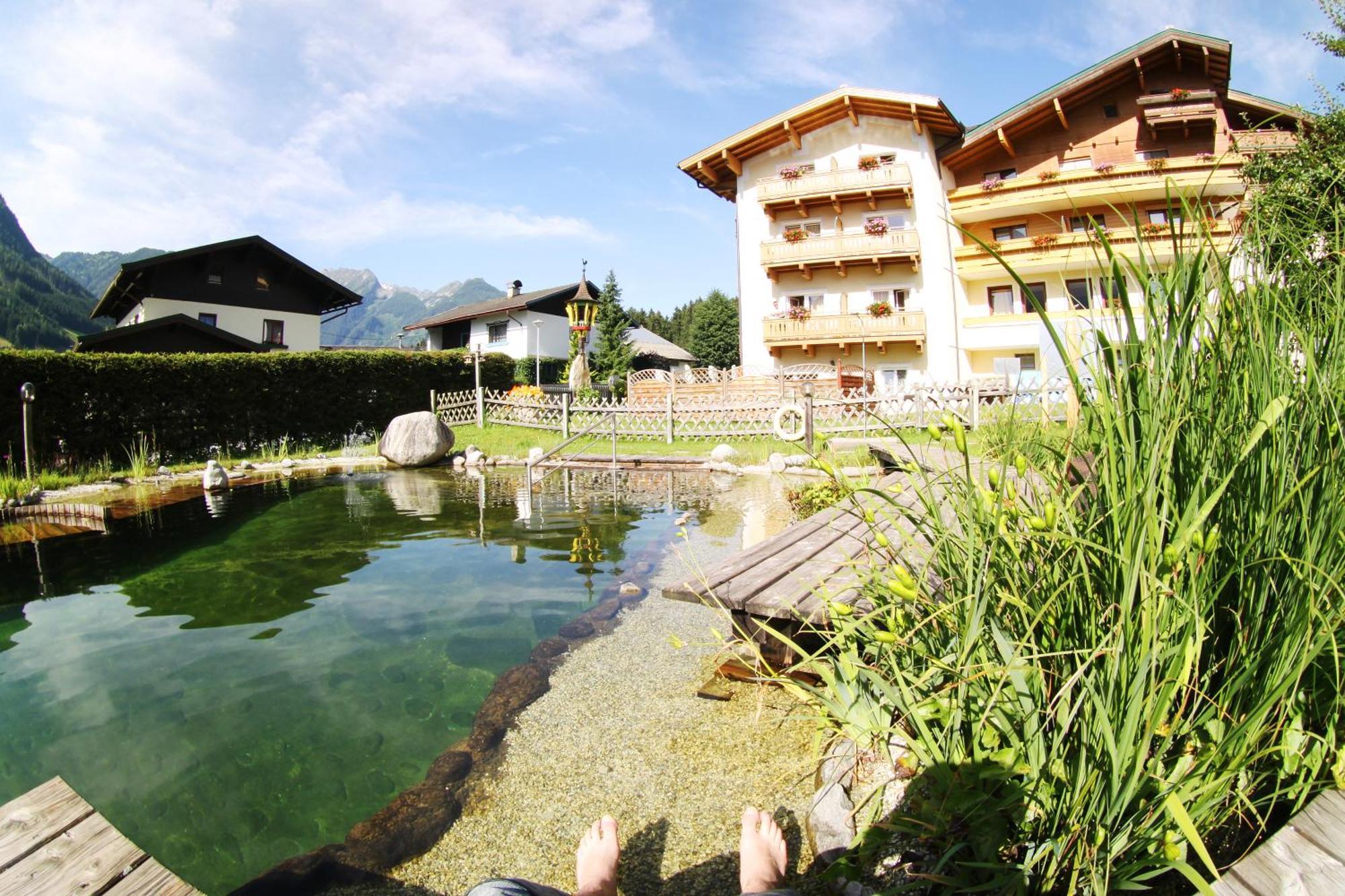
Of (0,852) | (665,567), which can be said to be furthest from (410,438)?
(0,852)

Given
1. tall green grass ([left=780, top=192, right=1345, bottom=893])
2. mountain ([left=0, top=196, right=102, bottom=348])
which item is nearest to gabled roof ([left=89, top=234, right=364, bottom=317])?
tall green grass ([left=780, top=192, right=1345, bottom=893])

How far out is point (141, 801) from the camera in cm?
342

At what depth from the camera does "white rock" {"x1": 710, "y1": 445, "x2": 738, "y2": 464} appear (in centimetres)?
1608

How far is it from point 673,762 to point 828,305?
91.1 ft

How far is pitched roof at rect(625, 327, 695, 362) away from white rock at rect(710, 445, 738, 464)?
115ft

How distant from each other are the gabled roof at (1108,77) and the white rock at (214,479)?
26.9 metres

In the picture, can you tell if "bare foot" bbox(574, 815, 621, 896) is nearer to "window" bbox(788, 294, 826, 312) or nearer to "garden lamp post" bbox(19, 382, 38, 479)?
"garden lamp post" bbox(19, 382, 38, 479)

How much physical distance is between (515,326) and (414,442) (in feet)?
87.4

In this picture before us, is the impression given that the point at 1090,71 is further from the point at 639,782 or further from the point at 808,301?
the point at 639,782

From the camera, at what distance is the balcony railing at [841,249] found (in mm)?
27375

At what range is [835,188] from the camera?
27.8 m

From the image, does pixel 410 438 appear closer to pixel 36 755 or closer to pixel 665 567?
pixel 665 567

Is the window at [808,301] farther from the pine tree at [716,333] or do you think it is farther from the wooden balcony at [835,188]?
the pine tree at [716,333]

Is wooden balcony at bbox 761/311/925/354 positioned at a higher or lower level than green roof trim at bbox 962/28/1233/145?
lower
